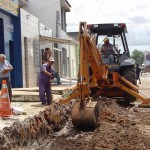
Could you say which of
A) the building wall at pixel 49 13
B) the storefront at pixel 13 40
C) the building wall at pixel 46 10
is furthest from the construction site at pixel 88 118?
the building wall at pixel 46 10

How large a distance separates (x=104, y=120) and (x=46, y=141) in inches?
98.6

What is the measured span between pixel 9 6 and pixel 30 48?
4.15 m

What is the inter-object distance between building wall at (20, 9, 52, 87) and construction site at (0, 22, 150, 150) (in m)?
6.56

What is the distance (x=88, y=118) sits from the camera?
8.81 meters

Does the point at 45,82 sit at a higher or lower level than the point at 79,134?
higher

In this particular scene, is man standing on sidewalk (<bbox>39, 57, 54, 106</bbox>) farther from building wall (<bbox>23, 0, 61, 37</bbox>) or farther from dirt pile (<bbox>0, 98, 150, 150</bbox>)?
building wall (<bbox>23, 0, 61, 37</bbox>)

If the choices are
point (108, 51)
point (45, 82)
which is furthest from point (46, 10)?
point (45, 82)

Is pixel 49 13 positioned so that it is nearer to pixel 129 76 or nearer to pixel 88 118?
pixel 129 76

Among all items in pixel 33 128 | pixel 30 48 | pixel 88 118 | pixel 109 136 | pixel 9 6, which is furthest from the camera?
pixel 30 48

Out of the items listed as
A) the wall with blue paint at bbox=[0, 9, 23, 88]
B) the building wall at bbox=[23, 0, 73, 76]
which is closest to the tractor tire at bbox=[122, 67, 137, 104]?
the wall with blue paint at bbox=[0, 9, 23, 88]

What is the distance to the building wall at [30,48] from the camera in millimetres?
20292

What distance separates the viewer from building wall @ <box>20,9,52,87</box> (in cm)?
2029

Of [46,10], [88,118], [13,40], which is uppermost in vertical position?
[46,10]

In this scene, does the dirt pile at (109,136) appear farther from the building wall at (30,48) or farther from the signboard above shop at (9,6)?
the building wall at (30,48)
